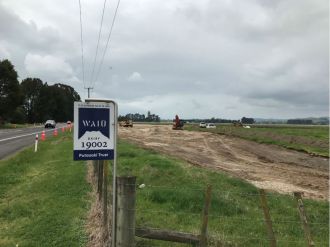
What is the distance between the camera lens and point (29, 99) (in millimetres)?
123625

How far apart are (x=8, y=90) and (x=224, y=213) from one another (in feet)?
216

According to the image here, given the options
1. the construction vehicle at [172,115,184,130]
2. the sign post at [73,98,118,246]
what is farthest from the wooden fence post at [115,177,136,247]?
the construction vehicle at [172,115,184,130]

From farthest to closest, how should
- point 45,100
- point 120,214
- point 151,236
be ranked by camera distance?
point 45,100 → point 151,236 → point 120,214

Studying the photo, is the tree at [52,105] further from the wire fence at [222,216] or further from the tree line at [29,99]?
the wire fence at [222,216]

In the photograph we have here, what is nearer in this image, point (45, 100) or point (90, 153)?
point (90, 153)

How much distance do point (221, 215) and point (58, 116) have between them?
139 metres

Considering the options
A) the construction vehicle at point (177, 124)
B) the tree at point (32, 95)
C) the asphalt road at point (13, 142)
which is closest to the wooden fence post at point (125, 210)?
the asphalt road at point (13, 142)

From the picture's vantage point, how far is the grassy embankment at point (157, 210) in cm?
816

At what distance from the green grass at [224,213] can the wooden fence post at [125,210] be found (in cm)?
129

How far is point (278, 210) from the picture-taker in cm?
1116

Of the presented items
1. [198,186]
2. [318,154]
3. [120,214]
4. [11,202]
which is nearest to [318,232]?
[198,186]

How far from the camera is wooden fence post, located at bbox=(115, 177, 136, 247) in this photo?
18.0 feet

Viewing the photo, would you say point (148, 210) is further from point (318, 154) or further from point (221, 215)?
point (318, 154)

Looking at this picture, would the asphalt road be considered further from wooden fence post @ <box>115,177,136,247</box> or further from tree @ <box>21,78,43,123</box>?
tree @ <box>21,78,43,123</box>
